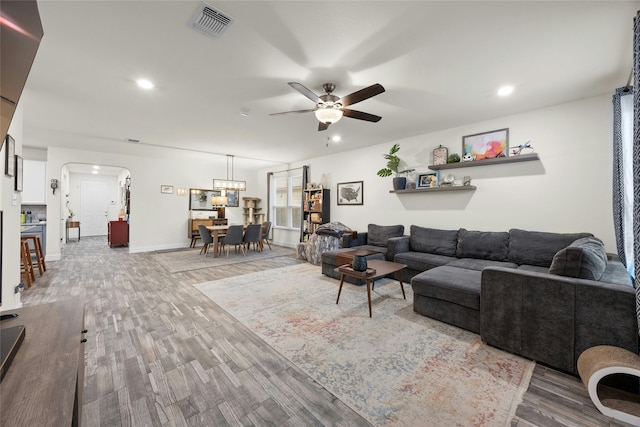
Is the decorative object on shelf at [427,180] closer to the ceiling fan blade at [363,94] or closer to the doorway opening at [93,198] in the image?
the ceiling fan blade at [363,94]

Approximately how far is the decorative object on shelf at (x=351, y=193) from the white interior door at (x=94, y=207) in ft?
32.0

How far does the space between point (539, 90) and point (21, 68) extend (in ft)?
13.9

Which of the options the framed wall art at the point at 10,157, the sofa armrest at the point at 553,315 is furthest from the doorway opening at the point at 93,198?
the sofa armrest at the point at 553,315

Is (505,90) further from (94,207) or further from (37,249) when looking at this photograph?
(94,207)

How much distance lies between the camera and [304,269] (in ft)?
16.0

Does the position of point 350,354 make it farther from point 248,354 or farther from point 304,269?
point 304,269

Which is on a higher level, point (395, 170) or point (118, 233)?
point (395, 170)

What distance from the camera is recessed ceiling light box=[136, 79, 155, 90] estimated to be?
2738 mm

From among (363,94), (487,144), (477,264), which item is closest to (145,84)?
(363,94)

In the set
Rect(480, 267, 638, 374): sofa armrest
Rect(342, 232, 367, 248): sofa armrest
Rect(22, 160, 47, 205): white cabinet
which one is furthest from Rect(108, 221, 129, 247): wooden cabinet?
Rect(480, 267, 638, 374): sofa armrest

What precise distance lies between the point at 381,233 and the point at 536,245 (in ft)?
7.64

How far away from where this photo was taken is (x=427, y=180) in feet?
14.9

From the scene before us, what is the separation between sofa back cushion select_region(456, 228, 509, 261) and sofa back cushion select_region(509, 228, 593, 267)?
3.6 inches

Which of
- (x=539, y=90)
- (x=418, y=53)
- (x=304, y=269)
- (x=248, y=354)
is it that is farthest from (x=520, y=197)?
(x=248, y=354)
